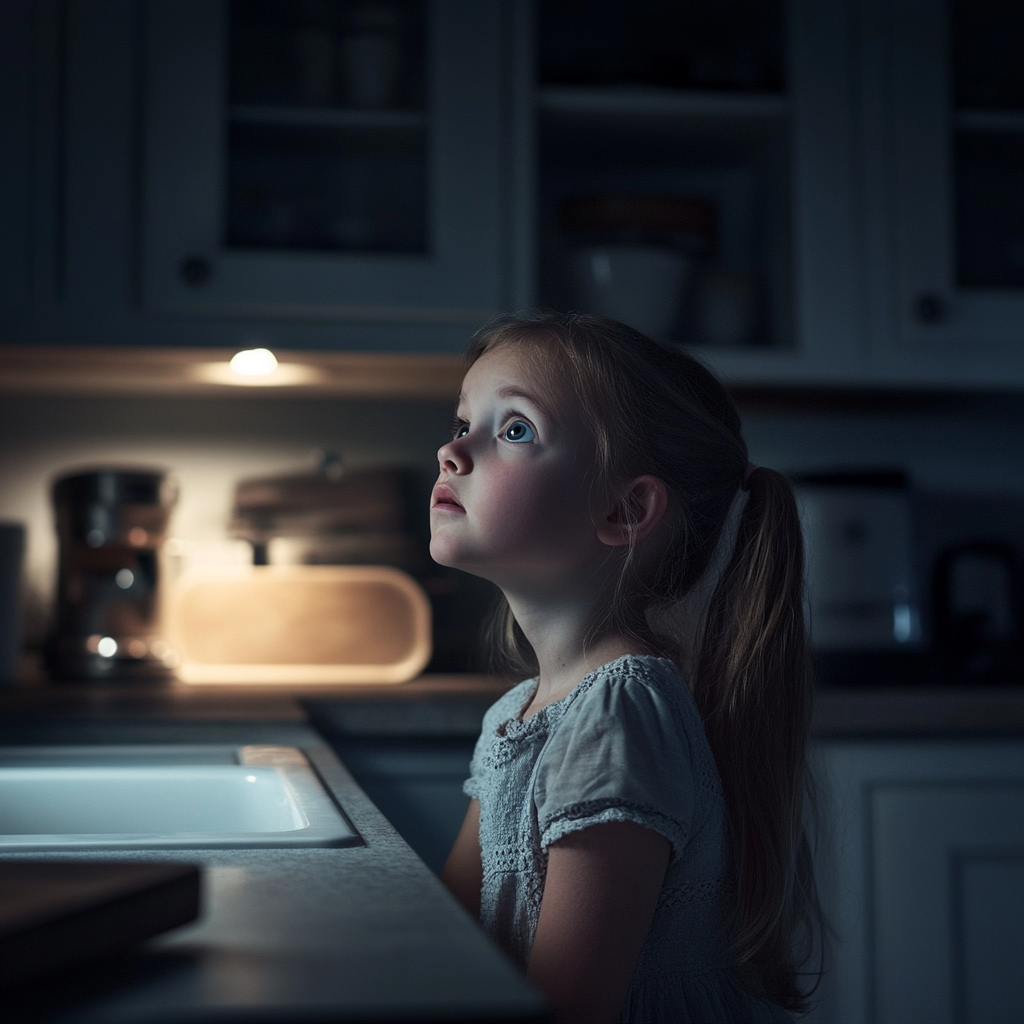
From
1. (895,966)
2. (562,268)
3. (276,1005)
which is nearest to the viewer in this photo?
(276,1005)

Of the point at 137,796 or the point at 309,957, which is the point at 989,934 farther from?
the point at 309,957

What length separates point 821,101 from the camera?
5.44ft

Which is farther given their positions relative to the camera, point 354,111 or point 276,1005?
point 354,111

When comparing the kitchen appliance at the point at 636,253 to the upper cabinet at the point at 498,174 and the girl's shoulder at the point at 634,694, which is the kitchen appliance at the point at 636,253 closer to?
the upper cabinet at the point at 498,174

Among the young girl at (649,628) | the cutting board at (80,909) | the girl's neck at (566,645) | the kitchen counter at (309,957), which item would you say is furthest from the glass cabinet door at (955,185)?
the cutting board at (80,909)

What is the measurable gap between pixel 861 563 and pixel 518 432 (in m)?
1.04

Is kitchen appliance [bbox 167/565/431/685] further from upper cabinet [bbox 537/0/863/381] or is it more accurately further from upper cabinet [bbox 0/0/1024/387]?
upper cabinet [bbox 537/0/863/381]

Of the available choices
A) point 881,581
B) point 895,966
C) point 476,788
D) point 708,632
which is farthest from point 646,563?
point 881,581

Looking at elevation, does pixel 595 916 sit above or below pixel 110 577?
below

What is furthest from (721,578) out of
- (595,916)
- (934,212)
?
(934,212)

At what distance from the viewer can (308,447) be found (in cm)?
187

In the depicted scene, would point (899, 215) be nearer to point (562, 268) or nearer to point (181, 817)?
point (562, 268)

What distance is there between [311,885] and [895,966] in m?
1.11

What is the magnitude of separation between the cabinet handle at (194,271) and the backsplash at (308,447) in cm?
36
